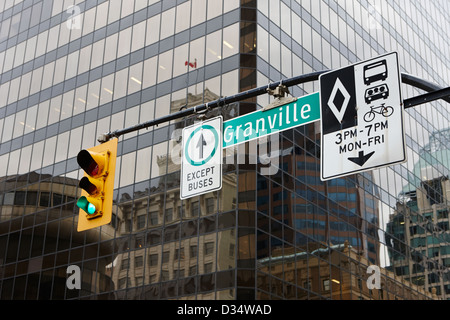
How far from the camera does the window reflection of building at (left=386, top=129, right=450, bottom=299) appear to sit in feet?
150

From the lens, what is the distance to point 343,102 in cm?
889

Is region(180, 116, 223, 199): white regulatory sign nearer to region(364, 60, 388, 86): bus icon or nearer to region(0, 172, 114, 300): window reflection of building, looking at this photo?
region(364, 60, 388, 86): bus icon

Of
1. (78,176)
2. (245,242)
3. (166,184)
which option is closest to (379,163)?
(245,242)

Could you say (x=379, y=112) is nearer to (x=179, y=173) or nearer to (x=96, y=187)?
(x=96, y=187)

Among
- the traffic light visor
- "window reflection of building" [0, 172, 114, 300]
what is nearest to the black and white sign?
the traffic light visor

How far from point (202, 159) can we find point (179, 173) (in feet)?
82.7

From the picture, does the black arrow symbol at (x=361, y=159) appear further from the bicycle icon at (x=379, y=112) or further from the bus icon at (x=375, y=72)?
the bus icon at (x=375, y=72)

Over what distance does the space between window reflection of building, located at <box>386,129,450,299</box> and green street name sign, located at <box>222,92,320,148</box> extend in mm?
36186

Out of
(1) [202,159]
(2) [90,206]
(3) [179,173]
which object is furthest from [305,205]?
(2) [90,206]

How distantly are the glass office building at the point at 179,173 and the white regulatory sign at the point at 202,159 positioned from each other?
22.1m

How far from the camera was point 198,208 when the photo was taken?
3475 centimetres

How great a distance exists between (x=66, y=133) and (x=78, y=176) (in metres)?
3.76

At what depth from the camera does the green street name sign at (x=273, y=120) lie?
374 inches

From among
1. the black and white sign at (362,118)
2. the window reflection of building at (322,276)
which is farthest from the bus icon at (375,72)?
the window reflection of building at (322,276)
